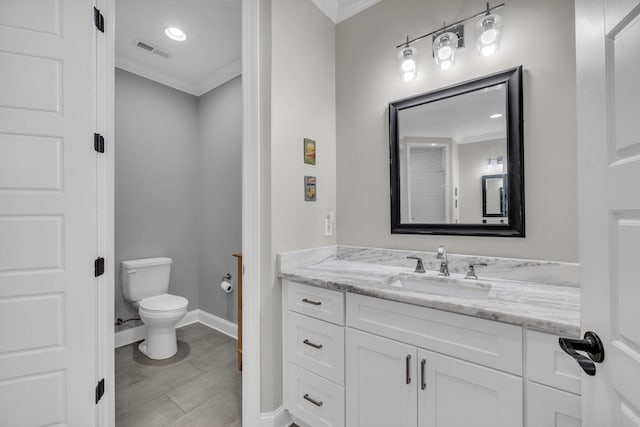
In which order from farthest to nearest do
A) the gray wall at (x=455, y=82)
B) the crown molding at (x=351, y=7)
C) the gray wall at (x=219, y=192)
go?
the gray wall at (x=219, y=192), the crown molding at (x=351, y=7), the gray wall at (x=455, y=82)

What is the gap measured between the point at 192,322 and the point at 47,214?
2.26 m

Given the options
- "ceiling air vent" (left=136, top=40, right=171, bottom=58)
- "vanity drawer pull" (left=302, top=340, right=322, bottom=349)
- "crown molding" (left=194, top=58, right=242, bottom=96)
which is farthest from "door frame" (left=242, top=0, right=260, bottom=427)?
"ceiling air vent" (left=136, top=40, right=171, bottom=58)

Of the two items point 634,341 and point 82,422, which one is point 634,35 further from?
point 82,422

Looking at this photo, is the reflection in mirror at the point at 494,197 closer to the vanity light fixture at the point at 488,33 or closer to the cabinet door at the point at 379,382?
the vanity light fixture at the point at 488,33

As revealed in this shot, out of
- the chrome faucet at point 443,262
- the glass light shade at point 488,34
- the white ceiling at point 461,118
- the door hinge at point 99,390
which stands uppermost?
the glass light shade at point 488,34

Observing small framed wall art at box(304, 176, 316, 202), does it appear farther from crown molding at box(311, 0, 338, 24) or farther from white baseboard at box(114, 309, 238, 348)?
white baseboard at box(114, 309, 238, 348)

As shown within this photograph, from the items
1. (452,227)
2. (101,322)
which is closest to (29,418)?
(101,322)

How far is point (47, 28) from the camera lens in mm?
1226

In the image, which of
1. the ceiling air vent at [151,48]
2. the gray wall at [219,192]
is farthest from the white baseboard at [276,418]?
the ceiling air vent at [151,48]

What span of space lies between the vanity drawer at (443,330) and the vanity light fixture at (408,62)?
4.65ft

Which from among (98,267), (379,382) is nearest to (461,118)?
(379,382)

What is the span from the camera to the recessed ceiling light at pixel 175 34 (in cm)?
225

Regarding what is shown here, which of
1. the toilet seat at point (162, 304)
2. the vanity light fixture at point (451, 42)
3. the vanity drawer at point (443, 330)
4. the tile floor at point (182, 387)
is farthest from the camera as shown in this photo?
the toilet seat at point (162, 304)

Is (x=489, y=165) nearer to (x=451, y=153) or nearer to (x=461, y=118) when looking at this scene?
(x=451, y=153)
